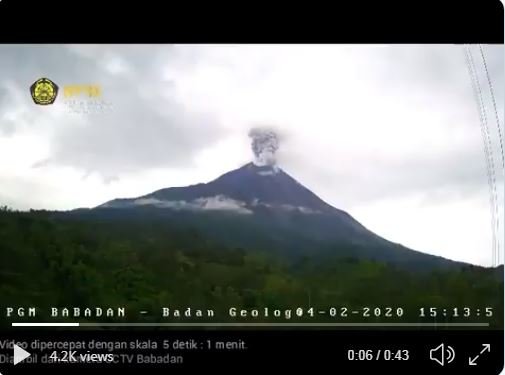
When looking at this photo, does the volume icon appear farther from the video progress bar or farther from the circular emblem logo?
the circular emblem logo

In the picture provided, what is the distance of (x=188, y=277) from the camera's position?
127cm

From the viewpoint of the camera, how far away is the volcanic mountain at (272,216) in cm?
128

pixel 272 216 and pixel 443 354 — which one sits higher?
pixel 272 216

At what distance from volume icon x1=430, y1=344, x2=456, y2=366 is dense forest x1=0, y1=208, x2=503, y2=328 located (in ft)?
0.14

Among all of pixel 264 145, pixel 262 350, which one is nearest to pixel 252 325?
pixel 262 350

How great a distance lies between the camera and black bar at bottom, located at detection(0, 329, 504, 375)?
1.25 m

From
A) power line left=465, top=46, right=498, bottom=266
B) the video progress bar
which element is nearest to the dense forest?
the video progress bar

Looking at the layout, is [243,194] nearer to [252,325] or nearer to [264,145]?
[264,145]

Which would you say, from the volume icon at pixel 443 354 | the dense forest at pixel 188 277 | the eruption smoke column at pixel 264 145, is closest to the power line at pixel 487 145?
the dense forest at pixel 188 277

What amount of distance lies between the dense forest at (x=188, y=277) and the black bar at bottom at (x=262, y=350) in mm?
29

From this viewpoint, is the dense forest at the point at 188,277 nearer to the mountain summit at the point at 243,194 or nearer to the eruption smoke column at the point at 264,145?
the mountain summit at the point at 243,194

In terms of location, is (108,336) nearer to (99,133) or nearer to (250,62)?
(99,133)

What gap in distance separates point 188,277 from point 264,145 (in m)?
0.25
